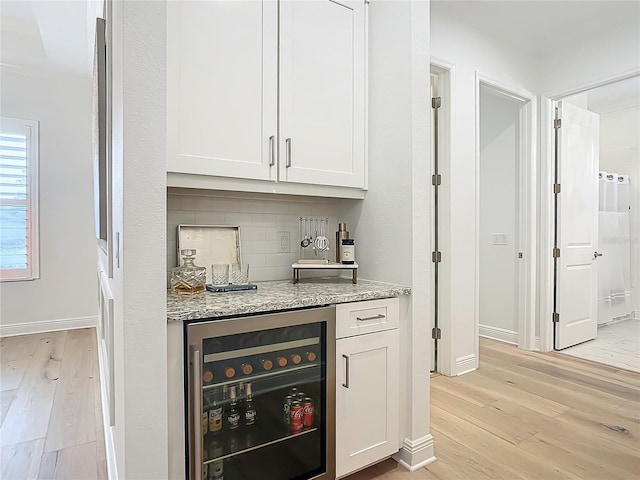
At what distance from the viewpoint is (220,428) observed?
1.50 meters

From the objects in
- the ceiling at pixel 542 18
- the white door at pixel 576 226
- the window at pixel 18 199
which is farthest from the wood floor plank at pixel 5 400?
the white door at pixel 576 226

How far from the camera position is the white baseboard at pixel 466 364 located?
310 cm

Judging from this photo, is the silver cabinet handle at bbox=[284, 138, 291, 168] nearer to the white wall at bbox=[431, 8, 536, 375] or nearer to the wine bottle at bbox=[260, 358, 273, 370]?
the wine bottle at bbox=[260, 358, 273, 370]

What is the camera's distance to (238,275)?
1916mm

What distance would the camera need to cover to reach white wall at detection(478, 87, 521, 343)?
3.88 m

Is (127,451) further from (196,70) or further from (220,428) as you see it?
(196,70)

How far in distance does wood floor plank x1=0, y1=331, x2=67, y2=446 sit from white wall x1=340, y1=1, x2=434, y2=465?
2034 millimetres

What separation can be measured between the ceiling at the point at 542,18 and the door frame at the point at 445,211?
417 millimetres

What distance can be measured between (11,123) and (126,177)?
164 inches

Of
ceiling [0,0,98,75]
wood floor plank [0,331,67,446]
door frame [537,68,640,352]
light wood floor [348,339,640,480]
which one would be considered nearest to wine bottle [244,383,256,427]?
light wood floor [348,339,640,480]

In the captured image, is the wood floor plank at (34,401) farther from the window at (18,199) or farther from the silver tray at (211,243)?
the silver tray at (211,243)

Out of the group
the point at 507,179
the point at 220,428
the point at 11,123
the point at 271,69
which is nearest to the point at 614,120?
the point at 507,179

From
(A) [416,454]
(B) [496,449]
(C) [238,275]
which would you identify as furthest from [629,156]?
(C) [238,275]

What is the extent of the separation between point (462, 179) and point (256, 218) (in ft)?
5.97
